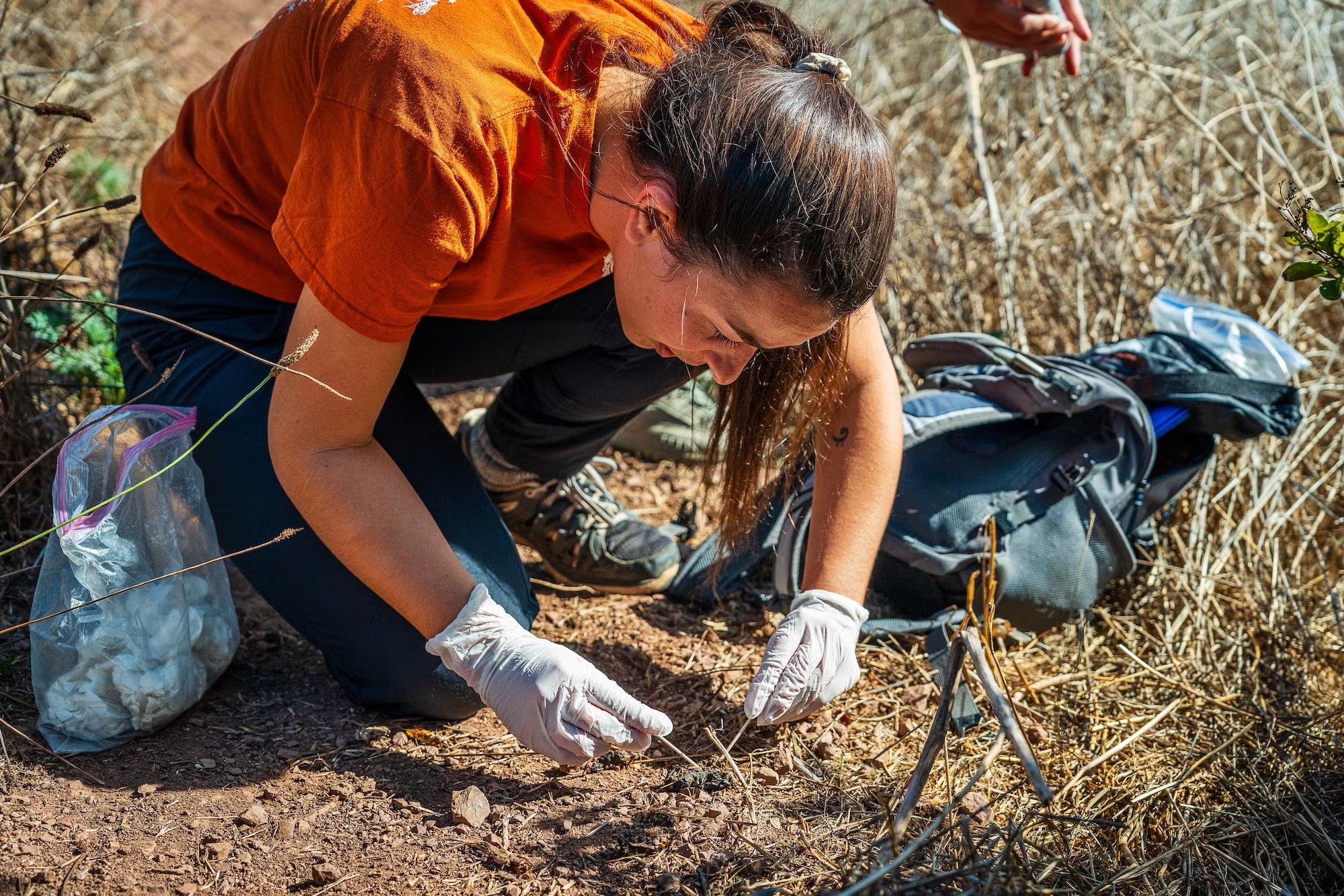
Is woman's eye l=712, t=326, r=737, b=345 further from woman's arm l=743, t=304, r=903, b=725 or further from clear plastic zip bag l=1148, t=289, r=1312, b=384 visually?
clear plastic zip bag l=1148, t=289, r=1312, b=384

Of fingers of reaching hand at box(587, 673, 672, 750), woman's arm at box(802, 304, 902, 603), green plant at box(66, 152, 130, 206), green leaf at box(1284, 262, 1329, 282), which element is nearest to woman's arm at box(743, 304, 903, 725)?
woman's arm at box(802, 304, 902, 603)

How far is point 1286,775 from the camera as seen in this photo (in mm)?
1460

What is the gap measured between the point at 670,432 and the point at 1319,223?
154 cm

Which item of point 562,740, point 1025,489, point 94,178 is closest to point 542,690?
point 562,740

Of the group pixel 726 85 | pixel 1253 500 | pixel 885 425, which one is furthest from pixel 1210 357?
pixel 726 85

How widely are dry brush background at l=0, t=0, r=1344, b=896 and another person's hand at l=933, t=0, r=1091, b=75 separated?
585 mm

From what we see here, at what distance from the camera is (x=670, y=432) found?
2.46 m

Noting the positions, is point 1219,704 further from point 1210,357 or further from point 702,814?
point 702,814

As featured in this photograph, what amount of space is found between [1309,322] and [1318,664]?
1.06 m

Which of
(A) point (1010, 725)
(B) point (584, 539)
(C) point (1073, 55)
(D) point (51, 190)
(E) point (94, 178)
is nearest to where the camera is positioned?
(A) point (1010, 725)

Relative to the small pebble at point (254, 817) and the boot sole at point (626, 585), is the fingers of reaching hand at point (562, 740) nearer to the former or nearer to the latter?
the small pebble at point (254, 817)

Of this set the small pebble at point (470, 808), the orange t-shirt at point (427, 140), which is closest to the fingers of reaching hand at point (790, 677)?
the small pebble at point (470, 808)

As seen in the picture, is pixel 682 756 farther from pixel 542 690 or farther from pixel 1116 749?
pixel 1116 749

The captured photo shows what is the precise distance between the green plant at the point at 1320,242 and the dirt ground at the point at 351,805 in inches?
33.8
